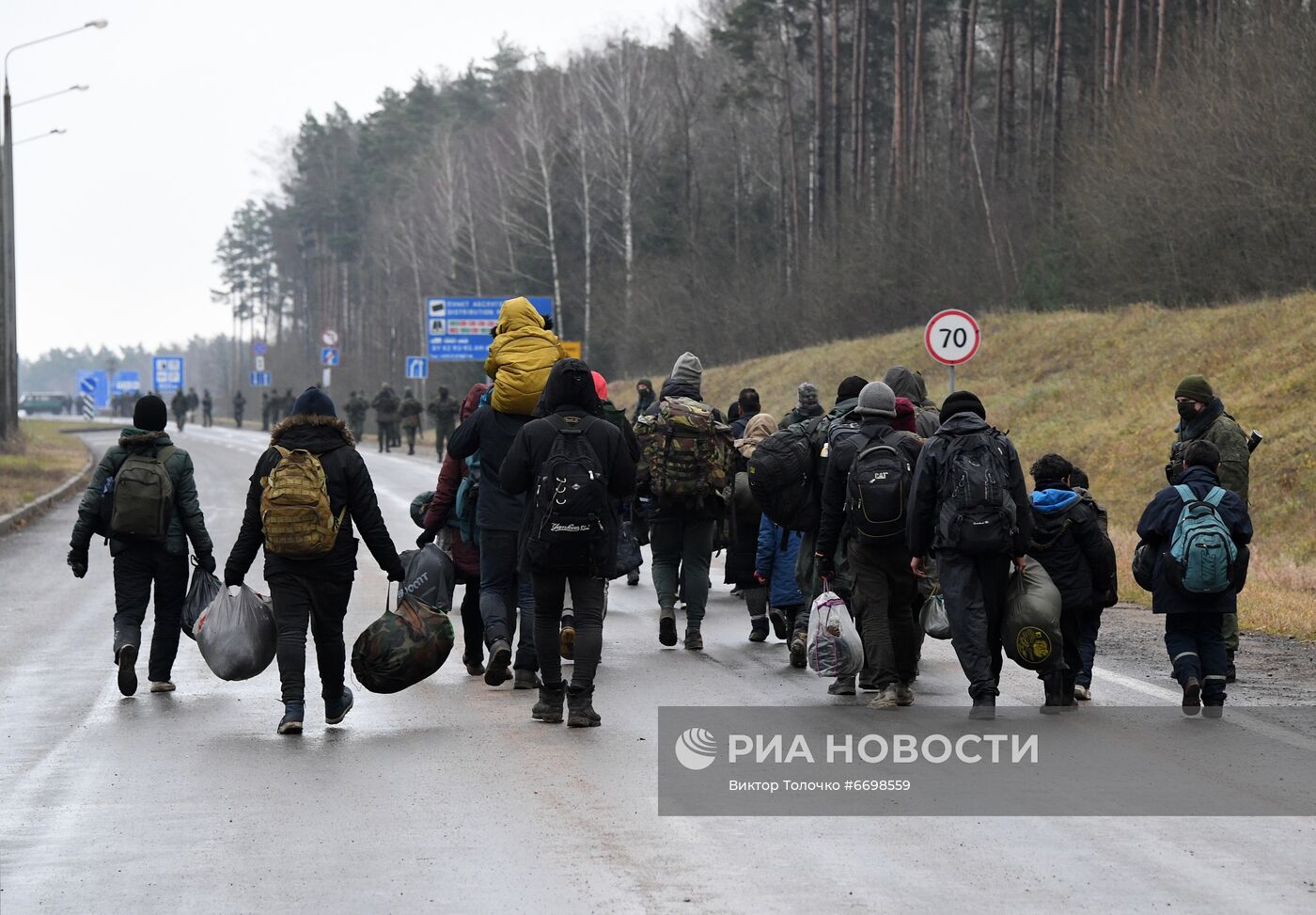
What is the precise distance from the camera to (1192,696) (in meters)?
9.48

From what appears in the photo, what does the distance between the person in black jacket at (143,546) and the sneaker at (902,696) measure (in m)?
4.03

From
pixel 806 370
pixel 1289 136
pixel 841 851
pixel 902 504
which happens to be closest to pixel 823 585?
pixel 902 504

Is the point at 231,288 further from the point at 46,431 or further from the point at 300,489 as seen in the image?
the point at 300,489

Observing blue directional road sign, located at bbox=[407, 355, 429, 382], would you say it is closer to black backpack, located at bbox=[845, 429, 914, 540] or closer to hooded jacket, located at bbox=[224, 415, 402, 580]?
black backpack, located at bbox=[845, 429, 914, 540]

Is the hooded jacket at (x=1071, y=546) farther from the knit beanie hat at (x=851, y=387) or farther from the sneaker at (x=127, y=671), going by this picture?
the sneaker at (x=127, y=671)

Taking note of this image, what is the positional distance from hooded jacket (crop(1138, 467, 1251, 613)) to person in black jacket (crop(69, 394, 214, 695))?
5.37 meters

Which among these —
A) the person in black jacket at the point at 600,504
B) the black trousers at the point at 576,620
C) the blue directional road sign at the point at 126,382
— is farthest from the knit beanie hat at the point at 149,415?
the blue directional road sign at the point at 126,382

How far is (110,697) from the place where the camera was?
33.7 feet

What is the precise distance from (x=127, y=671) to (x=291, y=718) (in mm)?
1696

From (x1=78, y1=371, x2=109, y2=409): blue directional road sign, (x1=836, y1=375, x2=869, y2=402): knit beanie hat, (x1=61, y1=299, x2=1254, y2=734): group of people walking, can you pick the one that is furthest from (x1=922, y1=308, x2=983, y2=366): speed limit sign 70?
(x1=78, y1=371, x2=109, y2=409): blue directional road sign

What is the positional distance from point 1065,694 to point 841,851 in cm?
366

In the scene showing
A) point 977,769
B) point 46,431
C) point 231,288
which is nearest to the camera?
point 977,769

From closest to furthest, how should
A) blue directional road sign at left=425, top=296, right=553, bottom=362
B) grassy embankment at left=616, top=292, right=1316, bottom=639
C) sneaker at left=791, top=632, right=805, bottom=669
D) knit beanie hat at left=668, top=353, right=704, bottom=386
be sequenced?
1. sneaker at left=791, top=632, right=805, bottom=669
2. knit beanie hat at left=668, top=353, right=704, bottom=386
3. grassy embankment at left=616, top=292, right=1316, bottom=639
4. blue directional road sign at left=425, top=296, right=553, bottom=362

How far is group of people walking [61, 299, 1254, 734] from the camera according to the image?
9039 mm
